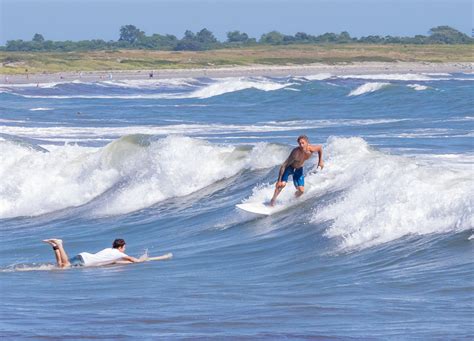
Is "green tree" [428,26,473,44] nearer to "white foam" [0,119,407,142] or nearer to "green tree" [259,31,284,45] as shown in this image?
"green tree" [259,31,284,45]

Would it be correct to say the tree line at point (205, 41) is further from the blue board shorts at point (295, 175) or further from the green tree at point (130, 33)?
the blue board shorts at point (295, 175)

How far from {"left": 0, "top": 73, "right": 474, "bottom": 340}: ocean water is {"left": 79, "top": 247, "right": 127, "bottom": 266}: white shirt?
9.0 inches

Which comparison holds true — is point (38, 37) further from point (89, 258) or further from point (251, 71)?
point (89, 258)

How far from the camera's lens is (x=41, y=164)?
24.6m

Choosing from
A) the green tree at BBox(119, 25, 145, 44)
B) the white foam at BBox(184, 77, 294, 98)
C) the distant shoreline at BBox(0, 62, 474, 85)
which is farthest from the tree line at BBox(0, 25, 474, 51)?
the white foam at BBox(184, 77, 294, 98)

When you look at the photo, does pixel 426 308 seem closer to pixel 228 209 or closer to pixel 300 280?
pixel 300 280

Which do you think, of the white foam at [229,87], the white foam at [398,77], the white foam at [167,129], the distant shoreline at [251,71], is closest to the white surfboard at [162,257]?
the white foam at [167,129]

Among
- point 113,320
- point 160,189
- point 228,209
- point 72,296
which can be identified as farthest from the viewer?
point 160,189

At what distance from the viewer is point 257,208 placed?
704 inches

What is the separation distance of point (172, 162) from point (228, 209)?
3682 millimetres

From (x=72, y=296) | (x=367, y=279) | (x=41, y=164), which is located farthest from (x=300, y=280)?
(x=41, y=164)

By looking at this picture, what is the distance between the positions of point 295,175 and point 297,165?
0.35 m

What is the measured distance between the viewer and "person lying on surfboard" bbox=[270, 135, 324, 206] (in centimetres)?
1725

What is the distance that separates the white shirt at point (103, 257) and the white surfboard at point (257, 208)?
12.9 feet
